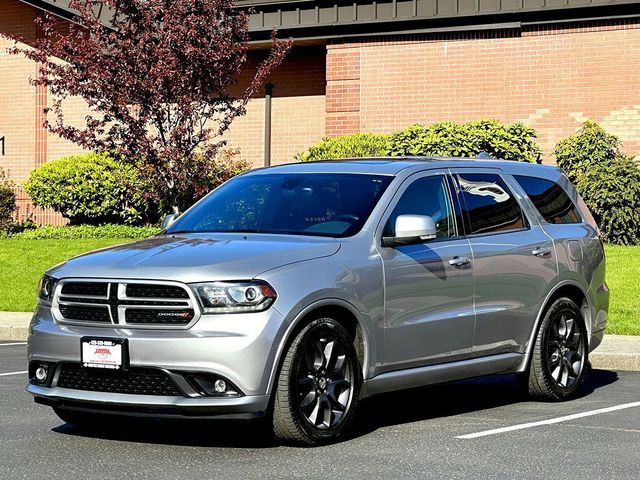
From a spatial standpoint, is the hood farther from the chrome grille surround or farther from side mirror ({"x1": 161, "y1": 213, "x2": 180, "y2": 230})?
side mirror ({"x1": 161, "y1": 213, "x2": 180, "y2": 230})

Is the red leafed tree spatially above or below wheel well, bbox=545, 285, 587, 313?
above

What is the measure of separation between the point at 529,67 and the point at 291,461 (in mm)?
17820

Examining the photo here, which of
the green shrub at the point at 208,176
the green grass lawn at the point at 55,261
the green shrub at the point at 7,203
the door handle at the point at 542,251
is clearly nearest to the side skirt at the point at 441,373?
the door handle at the point at 542,251

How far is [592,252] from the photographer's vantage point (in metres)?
11.0

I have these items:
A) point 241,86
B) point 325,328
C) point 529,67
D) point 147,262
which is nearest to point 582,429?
point 325,328

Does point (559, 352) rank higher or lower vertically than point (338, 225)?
lower

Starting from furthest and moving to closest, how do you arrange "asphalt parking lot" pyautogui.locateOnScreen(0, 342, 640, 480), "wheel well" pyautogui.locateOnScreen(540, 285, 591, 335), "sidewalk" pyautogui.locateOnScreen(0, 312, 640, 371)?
1. "sidewalk" pyautogui.locateOnScreen(0, 312, 640, 371)
2. "wheel well" pyautogui.locateOnScreen(540, 285, 591, 335)
3. "asphalt parking lot" pyautogui.locateOnScreen(0, 342, 640, 480)

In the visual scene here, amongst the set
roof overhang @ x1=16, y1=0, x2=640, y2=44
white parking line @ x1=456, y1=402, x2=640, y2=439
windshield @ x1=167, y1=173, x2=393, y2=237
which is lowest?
white parking line @ x1=456, y1=402, x2=640, y2=439

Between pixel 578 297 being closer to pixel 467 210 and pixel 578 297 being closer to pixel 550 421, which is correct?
pixel 467 210

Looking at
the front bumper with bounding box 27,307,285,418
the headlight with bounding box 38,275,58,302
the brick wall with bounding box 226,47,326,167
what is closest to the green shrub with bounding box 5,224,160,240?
the brick wall with bounding box 226,47,326,167

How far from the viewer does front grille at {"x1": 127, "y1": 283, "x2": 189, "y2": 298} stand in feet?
25.6

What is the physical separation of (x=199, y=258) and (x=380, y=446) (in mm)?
1650

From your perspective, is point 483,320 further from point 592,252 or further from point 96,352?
point 96,352

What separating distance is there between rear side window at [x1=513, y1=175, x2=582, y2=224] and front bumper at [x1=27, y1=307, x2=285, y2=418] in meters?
3.59
